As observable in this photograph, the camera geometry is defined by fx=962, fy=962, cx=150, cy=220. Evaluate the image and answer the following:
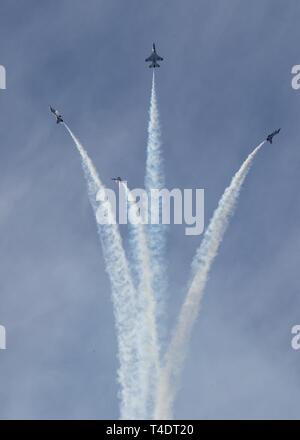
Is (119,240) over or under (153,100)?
under

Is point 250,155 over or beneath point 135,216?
over

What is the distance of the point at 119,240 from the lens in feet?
628

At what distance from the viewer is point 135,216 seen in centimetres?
19362
